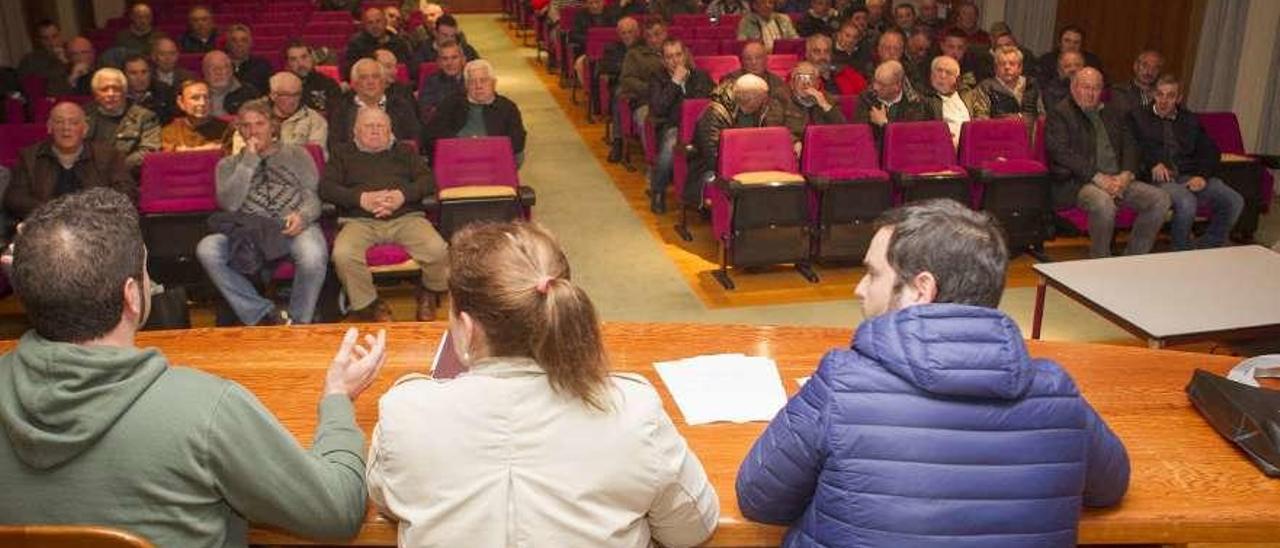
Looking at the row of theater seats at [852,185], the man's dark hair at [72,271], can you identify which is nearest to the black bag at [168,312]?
the man's dark hair at [72,271]

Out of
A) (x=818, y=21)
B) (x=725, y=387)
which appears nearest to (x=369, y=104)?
(x=725, y=387)

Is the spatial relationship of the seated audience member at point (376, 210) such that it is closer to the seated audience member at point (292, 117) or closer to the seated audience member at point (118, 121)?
the seated audience member at point (292, 117)

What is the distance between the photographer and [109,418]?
5.48 ft

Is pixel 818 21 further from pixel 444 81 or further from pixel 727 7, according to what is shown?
pixel 444 81

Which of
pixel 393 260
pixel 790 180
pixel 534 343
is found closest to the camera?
pixel 534 343

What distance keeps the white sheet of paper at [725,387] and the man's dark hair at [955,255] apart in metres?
0.51

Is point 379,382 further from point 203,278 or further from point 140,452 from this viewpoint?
point 203,278

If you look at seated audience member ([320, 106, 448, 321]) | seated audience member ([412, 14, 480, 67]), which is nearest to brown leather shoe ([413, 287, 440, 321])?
seated audience member ([320, 106, 448, 321])

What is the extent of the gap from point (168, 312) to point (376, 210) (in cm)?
148

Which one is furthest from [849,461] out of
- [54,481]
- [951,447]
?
[54,481]

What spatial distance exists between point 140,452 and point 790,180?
15.8 feet

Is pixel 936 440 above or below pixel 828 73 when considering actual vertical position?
above

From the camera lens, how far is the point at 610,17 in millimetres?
11102

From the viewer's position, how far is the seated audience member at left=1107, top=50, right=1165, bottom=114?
7.23 m
